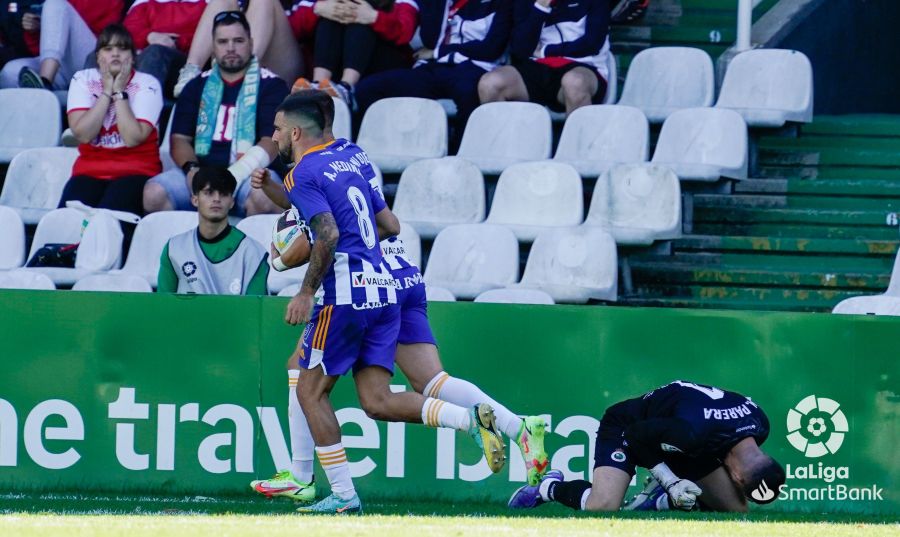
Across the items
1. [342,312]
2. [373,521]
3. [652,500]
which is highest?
[342,312]

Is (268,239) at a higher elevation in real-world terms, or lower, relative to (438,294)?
higher

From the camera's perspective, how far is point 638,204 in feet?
33.7

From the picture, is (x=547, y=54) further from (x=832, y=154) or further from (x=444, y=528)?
(x=444, y=528)

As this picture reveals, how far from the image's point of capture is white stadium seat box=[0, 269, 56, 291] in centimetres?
970

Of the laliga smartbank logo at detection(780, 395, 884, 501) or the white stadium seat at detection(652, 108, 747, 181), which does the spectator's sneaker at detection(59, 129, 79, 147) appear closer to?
the white stadium seat at detection(652, 108, 747, 181)

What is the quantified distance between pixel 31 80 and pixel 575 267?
451 cm

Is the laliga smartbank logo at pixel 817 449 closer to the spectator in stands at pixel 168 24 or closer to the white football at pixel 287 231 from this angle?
Answer: the white football at pixel 287 231

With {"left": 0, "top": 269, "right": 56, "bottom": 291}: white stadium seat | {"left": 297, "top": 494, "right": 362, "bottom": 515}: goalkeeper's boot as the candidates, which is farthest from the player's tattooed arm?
{"left": 0, "top": 269, "right": 56, "bottom": 291}: white stadium seat

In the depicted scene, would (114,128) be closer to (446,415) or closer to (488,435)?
(446,415)

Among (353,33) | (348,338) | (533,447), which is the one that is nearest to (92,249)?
(353,33)

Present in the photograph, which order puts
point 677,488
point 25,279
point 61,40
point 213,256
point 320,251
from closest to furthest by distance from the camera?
point 320,251 → point 677,488 → point 213,256 → point 25,279 → point 61,40

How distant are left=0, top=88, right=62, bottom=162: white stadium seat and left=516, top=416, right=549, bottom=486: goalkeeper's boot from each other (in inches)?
221

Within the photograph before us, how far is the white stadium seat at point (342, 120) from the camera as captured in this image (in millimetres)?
11039

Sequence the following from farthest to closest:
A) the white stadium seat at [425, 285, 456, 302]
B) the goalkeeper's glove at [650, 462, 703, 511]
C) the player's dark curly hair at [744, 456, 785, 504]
Result: the white stadium seat at [425, 285, 456, 302] < the goalkeeper's glove at [650, 462, 703, 511] < the player's dark curly hair at [744, 456, 785, 504]
